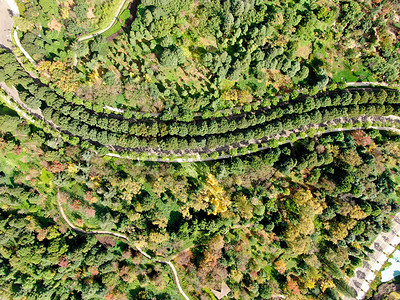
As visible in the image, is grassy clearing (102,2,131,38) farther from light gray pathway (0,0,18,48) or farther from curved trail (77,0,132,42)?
light gray pathway (0,0,18,48)

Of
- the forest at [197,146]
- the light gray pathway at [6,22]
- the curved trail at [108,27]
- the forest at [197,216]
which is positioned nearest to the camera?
the light gray pathway at [6,22]

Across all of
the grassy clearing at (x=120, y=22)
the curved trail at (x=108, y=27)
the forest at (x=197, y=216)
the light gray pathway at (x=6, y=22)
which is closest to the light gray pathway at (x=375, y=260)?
the forest at (x=197, y=216)

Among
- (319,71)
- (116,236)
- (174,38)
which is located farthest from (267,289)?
(174,38)

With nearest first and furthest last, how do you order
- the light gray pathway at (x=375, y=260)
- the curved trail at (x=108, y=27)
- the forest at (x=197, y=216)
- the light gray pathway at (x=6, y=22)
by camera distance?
the light gray pathway at (x=6, y=22)
the curved trail at (x=108, y=27)
the forest at (x=197, y=216)
the light gray pathway at (x=375, y=260)

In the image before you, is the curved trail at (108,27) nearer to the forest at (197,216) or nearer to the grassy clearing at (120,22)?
the grassy clearing at (120,22)

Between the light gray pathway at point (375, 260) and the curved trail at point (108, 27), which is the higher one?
the curved trail at point (108, 27)

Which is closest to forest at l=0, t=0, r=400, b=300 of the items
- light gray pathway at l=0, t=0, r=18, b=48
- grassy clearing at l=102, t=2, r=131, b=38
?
grassy clearing at l=102, t=2, r=131, b=38
